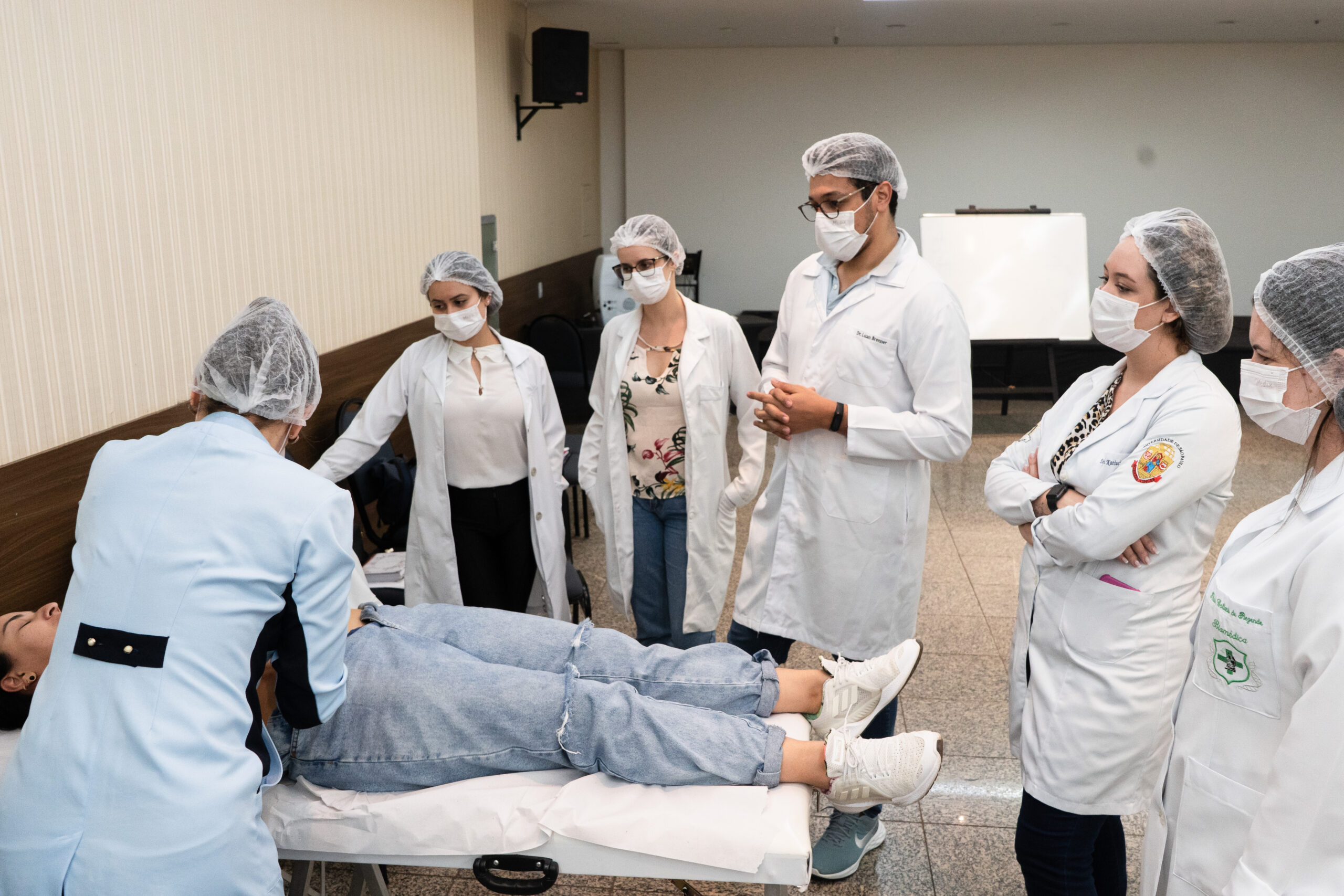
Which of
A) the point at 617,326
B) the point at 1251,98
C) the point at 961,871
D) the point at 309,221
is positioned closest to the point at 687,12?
the point at 309,221

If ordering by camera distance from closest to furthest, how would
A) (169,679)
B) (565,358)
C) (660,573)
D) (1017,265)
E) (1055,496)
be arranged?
(169,679) → (1055,496) → (660,573) → (1017,265) → (565,358)

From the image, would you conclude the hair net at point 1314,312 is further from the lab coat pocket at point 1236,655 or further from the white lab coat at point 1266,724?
the lab coat pocket at point 1236,655

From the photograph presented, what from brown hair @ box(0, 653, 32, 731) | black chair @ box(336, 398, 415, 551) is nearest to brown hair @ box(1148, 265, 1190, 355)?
brown hair @ box(0, 653, 32, 731)

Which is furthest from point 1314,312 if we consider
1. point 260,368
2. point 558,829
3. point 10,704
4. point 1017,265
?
point 1017,265

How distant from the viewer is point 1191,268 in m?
1.57

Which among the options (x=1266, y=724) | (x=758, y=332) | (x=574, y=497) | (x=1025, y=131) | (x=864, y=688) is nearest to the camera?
(x=1266, y=724)

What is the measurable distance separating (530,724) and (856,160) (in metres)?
1.32

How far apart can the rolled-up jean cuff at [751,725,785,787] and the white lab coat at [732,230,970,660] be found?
0.63 m

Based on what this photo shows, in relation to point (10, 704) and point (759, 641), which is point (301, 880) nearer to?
point (10, 704)

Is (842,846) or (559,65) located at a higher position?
(559,65)

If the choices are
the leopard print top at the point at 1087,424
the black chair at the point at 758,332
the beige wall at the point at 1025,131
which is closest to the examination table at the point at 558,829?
the leopard print top at the point at 1087,424

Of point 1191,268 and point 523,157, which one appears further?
point 523,157

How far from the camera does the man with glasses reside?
2.07 m

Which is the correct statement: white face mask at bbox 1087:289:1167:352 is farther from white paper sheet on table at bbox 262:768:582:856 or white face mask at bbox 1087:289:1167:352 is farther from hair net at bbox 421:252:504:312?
hair net at bbox 421:252:504:312
